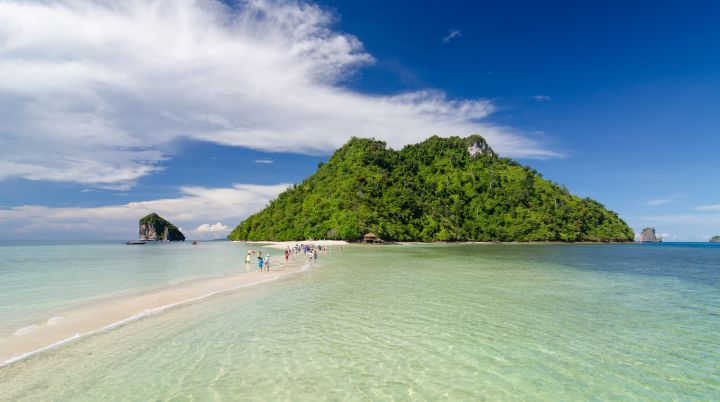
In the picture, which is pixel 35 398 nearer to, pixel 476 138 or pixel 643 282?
pixel 643 282

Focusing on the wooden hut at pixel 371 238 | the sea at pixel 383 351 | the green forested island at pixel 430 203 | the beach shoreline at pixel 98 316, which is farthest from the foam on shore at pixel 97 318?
the green forested island at pixel 430 203

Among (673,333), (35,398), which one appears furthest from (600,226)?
(35,398)

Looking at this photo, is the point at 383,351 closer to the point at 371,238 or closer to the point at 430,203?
the point at 371,238

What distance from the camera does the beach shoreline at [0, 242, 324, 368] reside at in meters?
11.5

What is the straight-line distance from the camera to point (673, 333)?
13.0 m

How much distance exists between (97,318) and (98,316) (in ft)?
1.39

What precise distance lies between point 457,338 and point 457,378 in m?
3.30

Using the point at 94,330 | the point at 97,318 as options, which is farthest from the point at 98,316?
the point at 94,330

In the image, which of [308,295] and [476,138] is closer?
[308,295]

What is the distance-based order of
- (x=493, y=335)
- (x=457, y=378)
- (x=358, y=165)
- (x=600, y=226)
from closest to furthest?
(x=457, y=378) < (x=493, y=335) < (x=358, y=165) < (x=600, y=226)

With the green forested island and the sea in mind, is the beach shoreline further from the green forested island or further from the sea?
the green forested island

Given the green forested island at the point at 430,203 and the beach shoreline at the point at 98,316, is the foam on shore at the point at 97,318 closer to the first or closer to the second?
the beach shoreline at the point at 98,316

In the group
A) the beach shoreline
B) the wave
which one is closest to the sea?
the wave

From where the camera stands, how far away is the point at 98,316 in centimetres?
1539
